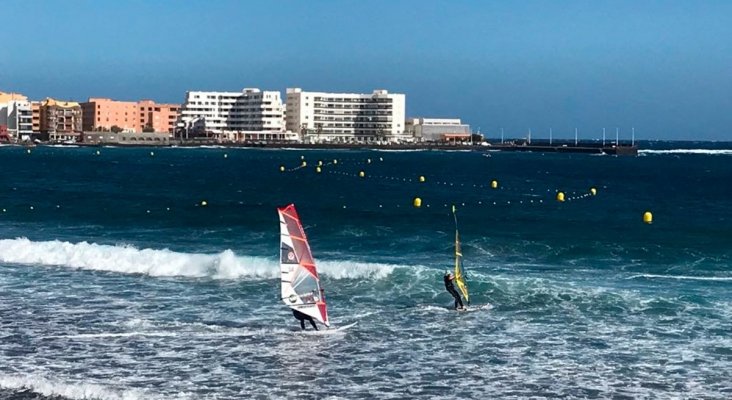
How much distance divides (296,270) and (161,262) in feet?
40.5

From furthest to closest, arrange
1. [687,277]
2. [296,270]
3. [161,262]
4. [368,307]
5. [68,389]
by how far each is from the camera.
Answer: [161,262] → [687,277] → [368,307] → [296,270] → [68,389]

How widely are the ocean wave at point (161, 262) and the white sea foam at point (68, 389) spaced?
14.0m

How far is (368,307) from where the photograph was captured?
1081 inches

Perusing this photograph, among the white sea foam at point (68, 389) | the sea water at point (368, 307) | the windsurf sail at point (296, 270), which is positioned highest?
the windsurf sail at point (296, 270)

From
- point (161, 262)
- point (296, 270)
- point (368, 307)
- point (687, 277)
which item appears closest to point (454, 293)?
point (368, 307)

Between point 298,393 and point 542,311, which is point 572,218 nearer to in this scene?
point 542,311

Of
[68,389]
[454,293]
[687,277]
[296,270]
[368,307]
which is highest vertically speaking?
[296,270]

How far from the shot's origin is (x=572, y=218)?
57.4 meters

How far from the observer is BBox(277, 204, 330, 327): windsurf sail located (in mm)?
23422

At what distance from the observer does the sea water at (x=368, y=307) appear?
64.5 ft

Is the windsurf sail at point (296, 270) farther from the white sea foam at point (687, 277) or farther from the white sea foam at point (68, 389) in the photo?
the white sea foam at point (687, 277)

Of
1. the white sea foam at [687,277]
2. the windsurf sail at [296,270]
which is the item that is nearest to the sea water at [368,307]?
the white sea foam at [687,277]

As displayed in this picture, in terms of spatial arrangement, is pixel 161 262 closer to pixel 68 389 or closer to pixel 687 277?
pixel 68 389

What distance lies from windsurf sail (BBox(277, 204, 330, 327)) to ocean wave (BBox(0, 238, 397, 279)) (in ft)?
28.6
